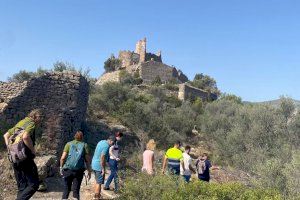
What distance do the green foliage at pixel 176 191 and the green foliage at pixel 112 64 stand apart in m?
54.7

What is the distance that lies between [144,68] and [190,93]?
28.4 ft

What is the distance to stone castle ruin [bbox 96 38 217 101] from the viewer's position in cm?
5033

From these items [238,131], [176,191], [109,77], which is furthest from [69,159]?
[109,77]

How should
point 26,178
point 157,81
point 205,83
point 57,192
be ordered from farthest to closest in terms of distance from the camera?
point 205,83 → point 157,81 → point 57,192 → point 26,178

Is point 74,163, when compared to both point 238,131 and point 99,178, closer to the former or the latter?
point 99,178

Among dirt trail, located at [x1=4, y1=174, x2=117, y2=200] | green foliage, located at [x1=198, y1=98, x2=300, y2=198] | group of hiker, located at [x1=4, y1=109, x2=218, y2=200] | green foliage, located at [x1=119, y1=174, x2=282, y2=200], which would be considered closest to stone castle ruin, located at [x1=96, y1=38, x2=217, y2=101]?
green foliage, located at [x1=198, y1=98, x2=300, y2=198]

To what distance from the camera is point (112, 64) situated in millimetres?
63031

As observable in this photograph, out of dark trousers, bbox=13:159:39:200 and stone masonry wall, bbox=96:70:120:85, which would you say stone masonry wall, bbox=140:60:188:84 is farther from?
dark trousers, bbox=13:159:39:200

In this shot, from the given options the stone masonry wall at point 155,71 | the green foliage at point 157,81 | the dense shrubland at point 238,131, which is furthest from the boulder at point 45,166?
the stone masonry wall at point 155,71

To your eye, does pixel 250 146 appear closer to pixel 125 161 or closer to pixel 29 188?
pixel 125 161

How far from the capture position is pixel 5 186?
1035 centimetres

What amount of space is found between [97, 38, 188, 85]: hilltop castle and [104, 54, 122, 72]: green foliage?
2.10ft

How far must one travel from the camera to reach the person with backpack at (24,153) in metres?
6.68

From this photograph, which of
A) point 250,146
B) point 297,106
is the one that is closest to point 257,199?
point 250,146
